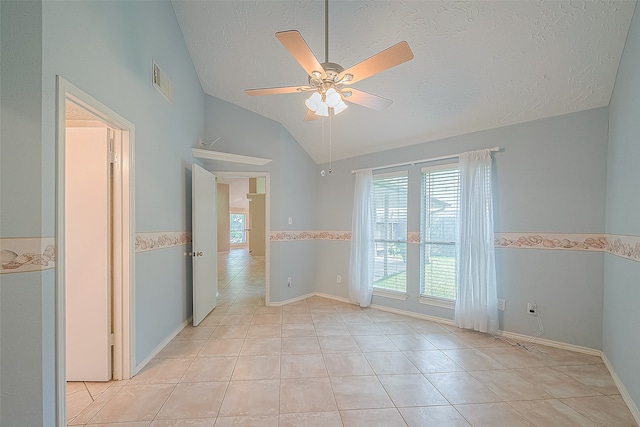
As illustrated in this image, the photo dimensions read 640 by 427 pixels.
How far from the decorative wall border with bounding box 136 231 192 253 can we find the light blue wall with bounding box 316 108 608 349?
3.49 metres

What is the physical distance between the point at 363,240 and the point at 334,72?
268 centimetres

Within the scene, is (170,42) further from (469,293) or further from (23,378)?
(469,293)

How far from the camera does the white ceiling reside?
78.3 inches

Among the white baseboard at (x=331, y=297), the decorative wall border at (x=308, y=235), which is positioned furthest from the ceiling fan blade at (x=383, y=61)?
the white baseboard at (x=331, y=297)

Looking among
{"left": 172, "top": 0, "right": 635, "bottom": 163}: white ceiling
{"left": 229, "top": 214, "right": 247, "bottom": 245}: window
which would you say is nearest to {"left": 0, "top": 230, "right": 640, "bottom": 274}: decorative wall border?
{"left": 172, "top": 0, "right": 635, "bottom": 163}: white ceiling

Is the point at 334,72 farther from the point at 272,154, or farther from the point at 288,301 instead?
the point at 288,301

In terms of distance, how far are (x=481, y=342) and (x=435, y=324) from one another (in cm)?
58

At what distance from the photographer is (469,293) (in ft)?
9.75

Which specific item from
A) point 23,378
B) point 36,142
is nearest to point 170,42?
point 36,142

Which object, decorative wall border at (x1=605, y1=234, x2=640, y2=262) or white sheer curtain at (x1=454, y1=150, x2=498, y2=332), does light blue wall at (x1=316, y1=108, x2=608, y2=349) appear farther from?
decorative wall border at (x1=605, y1=234, x2=640, y2=262)

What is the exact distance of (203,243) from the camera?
133 inches

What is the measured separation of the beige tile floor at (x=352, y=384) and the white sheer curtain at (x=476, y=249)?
0.24 metres

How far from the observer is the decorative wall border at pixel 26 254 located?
1.27 metres

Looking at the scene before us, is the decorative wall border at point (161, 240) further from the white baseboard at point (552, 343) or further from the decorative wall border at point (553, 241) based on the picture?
the white baseboard at point (552, 343)
